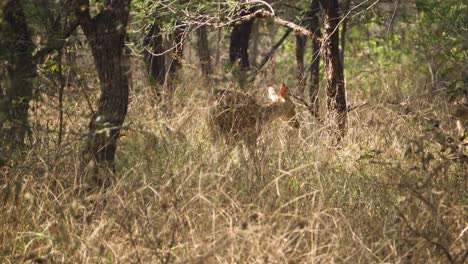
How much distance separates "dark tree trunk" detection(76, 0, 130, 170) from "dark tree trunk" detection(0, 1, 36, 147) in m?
0.41

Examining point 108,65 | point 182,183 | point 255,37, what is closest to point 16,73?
point 108,65

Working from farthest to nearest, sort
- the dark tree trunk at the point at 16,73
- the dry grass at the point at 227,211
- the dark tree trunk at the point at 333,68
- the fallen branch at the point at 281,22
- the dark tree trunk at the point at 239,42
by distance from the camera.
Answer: the dark tree trunk at the point at 239,42
the dark tree trunk at the point at 333,68
the fallen branch at the point at 281,22
the dark tree trunk at the point at 16,73
the dry grass at the point at 227,211

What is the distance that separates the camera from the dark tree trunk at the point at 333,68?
22.7 feet

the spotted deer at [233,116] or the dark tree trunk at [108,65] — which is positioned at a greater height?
the dark tree trunk at [108,65]

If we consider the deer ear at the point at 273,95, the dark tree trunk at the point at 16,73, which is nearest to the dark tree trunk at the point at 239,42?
the deer ear at the point at 273,95

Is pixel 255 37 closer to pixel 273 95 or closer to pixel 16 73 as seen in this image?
pixel 273 95

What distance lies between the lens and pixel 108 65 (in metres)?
4.83

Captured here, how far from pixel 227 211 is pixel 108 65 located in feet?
4.06

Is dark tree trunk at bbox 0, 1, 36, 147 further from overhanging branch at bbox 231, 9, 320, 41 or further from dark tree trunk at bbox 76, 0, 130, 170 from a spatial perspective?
overhanging branch at bbox 231, 9, 320, 41

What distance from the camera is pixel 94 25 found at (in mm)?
4820

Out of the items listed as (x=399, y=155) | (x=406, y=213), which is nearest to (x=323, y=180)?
(x=406, y=213)

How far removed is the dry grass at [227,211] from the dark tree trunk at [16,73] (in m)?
0.20

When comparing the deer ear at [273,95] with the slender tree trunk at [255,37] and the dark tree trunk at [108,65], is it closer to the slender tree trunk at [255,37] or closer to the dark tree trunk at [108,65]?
the dark tree trunk at [108,65]

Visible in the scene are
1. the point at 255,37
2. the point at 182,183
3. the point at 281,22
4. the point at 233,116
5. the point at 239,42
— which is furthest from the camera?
the point at 255,37
